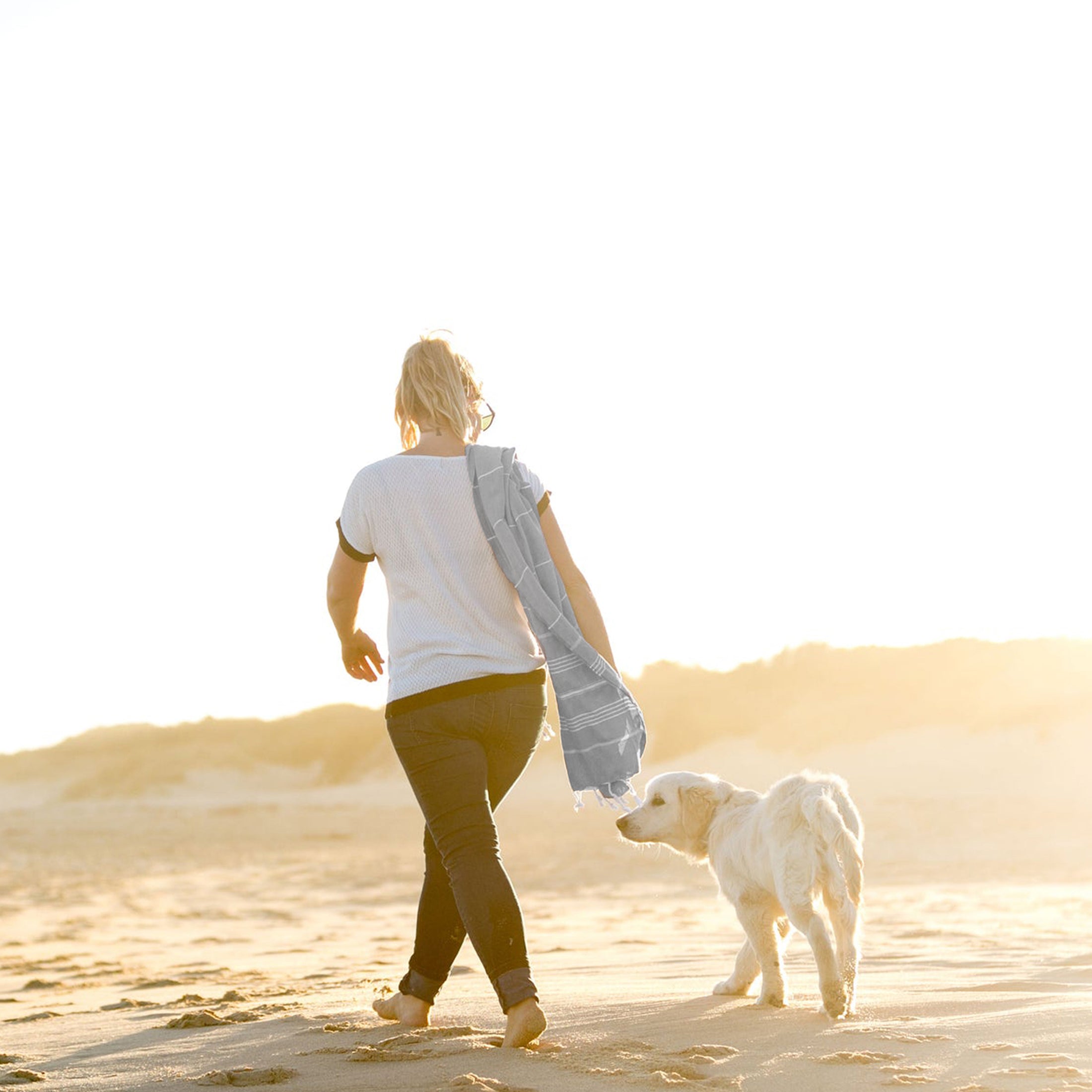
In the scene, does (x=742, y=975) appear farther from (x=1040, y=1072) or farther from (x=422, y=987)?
(x=1040, y=1072)

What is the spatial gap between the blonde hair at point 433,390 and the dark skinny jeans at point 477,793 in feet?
2.66

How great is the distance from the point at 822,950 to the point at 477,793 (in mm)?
1306

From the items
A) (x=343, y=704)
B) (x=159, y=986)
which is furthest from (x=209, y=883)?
(x=343, y=704)

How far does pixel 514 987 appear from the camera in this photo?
3.51 metres

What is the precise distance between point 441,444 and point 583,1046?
1.73 meters

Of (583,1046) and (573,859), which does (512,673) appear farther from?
(573,859)

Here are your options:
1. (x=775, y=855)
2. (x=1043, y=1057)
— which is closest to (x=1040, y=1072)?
(x=1043, y=1057)

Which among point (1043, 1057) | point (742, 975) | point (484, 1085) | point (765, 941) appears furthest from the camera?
point (742, 975)

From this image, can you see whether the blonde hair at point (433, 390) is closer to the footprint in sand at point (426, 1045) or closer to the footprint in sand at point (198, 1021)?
the footprint in sand at point (426, 1045)

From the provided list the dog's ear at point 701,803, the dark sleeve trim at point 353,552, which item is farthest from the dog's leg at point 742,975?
the dark sleeve trim at point 353,552

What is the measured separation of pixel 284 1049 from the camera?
371 cm

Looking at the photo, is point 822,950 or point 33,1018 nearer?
point 822,950

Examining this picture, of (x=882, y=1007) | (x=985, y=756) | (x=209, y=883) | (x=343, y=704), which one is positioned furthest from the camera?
(x=343, y=704)

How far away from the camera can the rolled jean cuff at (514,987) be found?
350cm
